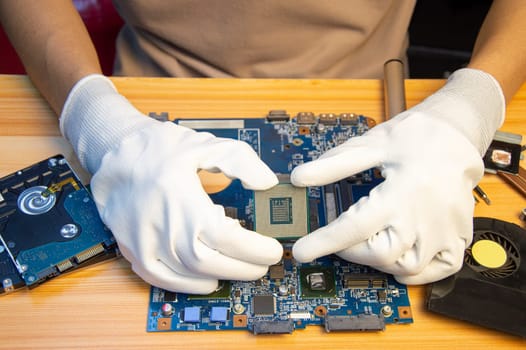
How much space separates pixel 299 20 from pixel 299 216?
0.71 metres

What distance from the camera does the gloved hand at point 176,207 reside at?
1.07 m

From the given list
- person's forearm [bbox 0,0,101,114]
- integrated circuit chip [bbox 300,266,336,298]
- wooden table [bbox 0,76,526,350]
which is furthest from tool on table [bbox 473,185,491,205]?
person's forearm [bbox 0,0,101,114]

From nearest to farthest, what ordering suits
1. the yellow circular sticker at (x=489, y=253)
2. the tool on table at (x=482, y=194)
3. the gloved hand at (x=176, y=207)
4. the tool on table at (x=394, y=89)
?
the gloved hand at (x=176, y=207) < the yellow circular sticker at (x=489, y=253) < the tool on table at (x=482, y=194) < the tool on table at (x=394, y=89)

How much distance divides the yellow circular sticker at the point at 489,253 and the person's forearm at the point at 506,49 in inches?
17.3

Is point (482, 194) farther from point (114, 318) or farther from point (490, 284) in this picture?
point (114, 318)

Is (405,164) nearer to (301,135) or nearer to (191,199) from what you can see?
(301,135)

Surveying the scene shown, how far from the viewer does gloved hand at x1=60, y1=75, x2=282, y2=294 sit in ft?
A: 3.50

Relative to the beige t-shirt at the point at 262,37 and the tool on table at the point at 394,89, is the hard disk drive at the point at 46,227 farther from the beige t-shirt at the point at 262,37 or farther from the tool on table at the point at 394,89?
the tool on table at the point at 394,89

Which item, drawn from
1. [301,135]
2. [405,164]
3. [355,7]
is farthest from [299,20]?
[405,164]

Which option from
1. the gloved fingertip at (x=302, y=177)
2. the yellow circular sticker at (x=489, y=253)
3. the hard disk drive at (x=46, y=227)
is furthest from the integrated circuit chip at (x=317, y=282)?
the hard disk drive at (x=46, y=227)

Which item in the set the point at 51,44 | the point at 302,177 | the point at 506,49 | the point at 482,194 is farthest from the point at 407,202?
the point at 51,44

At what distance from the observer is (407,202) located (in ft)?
3.52

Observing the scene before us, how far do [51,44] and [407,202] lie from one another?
3.44 ft

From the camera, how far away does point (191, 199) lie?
42.0 inches
